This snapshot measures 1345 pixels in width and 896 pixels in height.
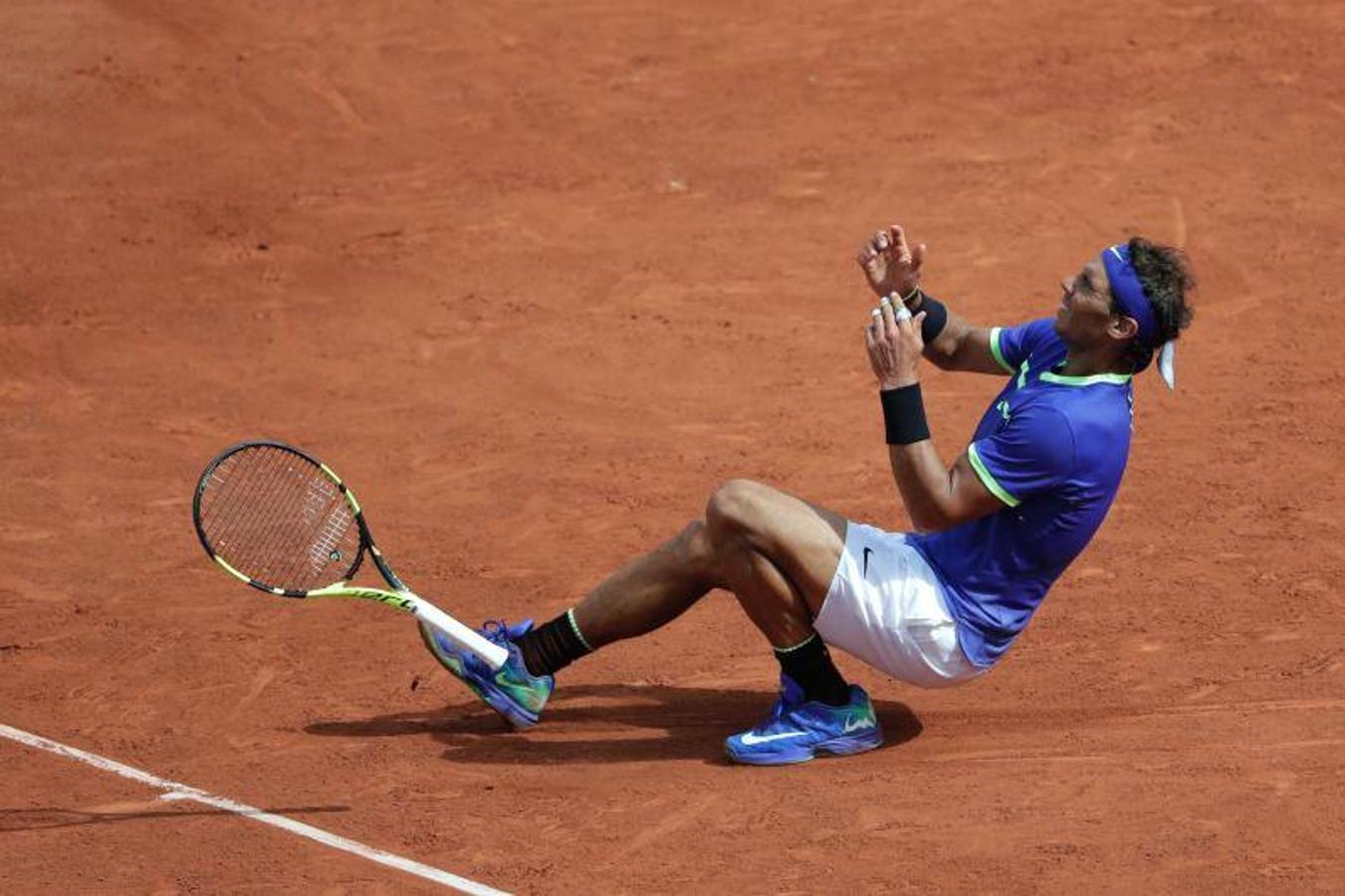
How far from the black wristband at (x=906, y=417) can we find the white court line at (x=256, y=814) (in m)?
1.89

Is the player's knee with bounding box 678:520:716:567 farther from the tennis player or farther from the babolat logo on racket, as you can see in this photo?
the babolat logo on racket

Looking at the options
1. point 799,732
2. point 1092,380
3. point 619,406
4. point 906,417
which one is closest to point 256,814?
point 799,732

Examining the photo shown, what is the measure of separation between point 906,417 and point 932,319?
1077 mm

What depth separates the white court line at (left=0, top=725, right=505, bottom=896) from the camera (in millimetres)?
6273

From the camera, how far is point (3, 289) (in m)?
12.2

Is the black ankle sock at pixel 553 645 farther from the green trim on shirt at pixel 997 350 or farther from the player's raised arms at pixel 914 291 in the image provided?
the green trim on shirt at pixel 997 350

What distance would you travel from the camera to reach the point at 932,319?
7445mm

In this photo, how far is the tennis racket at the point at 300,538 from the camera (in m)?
7.16

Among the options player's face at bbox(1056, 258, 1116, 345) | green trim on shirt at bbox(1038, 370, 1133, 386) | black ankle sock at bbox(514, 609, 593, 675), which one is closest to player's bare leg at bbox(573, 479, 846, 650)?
black ankle sock at bbox(514, 609, 593, 675)

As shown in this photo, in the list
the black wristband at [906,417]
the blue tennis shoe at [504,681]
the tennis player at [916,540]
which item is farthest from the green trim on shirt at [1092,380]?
the blue tennis shoe at [504,681]

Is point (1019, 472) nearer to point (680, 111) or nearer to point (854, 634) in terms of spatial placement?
point (854, 634)

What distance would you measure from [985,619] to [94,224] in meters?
7.98

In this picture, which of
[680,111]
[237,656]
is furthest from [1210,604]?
[680,111]

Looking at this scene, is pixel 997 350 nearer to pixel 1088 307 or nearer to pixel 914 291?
pixel 914 291
